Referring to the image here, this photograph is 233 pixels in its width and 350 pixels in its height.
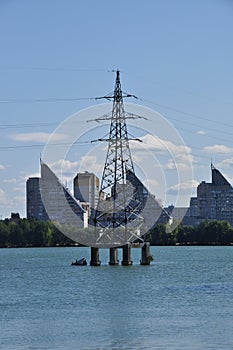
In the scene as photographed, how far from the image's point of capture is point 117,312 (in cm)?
3525

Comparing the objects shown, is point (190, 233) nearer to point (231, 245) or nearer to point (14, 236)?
point (231, 245)

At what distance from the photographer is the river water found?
2795cm

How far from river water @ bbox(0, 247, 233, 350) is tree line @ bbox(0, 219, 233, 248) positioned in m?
101

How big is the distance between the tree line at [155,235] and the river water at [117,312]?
101 meters

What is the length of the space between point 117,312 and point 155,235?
118997 millimetres

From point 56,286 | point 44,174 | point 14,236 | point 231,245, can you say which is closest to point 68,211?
point 44,174

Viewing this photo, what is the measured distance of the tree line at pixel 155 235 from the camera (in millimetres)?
155875

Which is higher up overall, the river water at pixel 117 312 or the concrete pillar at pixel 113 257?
the concrete pillar at pixel 113 257

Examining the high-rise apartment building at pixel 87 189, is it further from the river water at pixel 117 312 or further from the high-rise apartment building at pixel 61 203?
the river water at pixel 117 312

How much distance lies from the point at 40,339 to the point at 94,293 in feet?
51.8

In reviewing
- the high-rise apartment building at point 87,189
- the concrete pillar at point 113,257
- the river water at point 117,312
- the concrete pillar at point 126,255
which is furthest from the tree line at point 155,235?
the river water at point 117,312

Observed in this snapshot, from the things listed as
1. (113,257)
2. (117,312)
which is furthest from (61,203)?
(117,312)

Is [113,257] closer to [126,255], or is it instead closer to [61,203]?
[126,255]

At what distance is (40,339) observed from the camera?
28469 mm
